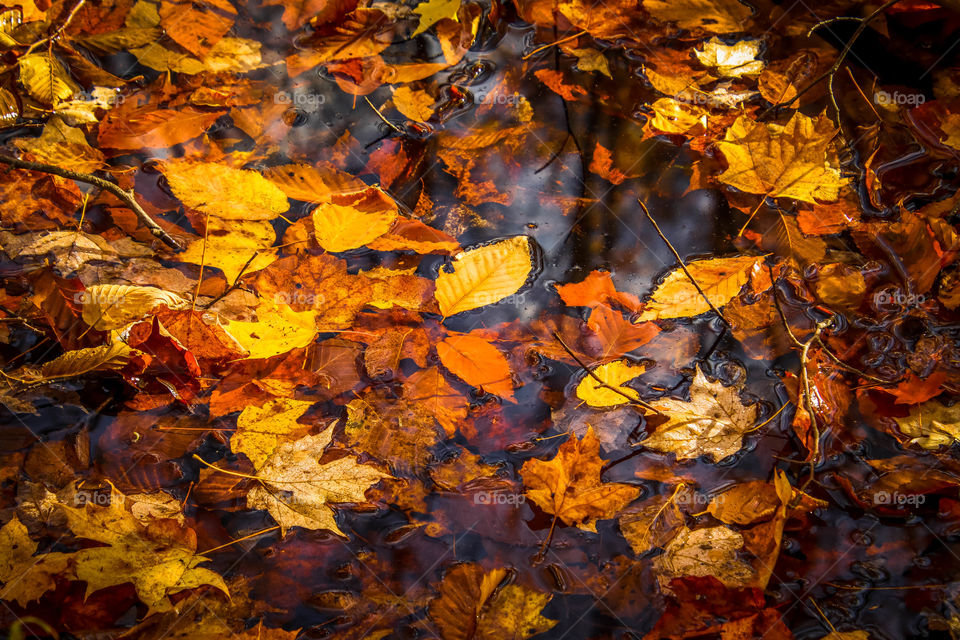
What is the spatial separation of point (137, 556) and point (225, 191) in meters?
1.08

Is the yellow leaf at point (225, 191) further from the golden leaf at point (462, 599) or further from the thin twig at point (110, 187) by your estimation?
the golden leaf at point (462, 599)

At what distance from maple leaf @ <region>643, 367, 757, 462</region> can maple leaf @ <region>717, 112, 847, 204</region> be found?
71 centimetres

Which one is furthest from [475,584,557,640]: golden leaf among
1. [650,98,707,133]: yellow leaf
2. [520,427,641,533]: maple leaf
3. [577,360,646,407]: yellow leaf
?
[650,98,707,133]: yellow leaf

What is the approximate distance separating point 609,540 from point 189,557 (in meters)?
0.93

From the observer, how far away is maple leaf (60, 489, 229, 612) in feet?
3.91

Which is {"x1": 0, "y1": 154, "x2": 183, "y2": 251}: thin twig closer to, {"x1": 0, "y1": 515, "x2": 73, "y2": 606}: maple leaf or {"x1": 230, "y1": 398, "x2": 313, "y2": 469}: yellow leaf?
{"x1": 230, "y1": 398, "x2": 313, "y2": 469}: yellow leaf

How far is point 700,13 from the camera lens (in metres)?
2.20

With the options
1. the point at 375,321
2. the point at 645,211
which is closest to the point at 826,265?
the point at 645,211

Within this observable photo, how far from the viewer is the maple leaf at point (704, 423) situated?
1.37m

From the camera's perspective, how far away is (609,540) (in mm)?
1267

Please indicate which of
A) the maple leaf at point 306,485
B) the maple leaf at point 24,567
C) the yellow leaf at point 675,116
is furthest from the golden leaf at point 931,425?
the maple leaf at point 24,567

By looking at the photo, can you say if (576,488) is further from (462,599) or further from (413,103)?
(413,103)

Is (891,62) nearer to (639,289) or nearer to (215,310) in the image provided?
(639,289)

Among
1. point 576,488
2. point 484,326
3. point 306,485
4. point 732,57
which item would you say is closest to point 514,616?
point 576,488
